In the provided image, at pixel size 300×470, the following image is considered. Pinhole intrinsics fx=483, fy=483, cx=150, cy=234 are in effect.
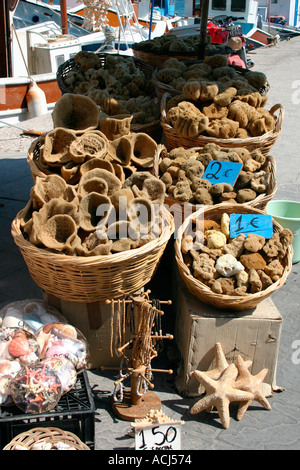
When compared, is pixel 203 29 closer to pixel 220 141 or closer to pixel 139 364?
pixel 220 141

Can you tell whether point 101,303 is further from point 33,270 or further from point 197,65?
point 197,65

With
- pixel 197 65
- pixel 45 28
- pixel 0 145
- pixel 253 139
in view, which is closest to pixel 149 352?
pixel 253 139

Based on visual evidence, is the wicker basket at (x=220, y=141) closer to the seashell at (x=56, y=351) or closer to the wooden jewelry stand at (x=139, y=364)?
the wooden jewelry stand at (x=139, y=364)

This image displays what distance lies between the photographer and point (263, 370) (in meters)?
2.08

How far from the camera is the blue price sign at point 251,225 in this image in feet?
7.34

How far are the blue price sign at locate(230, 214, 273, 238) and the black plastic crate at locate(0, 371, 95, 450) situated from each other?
1.00 meters

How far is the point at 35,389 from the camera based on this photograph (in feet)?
5.75

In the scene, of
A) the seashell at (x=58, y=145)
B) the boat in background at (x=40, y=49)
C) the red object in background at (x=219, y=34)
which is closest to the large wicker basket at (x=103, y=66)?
the seashell at (x=58, y=145)

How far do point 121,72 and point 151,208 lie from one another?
5.85 ft

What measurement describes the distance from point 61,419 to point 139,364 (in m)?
0.37

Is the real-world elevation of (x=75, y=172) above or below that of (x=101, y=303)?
above

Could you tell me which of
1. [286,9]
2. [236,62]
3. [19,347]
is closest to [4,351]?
[19,347]

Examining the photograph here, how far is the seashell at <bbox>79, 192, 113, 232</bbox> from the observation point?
6.95 ft

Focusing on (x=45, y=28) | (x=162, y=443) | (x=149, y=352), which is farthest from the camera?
(x=45, y=28)
